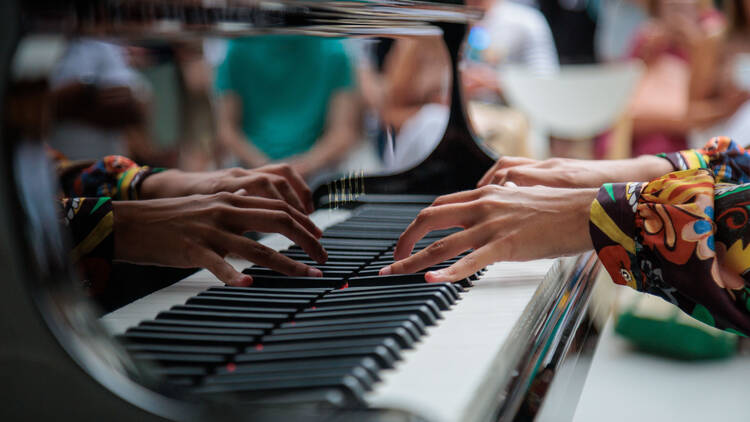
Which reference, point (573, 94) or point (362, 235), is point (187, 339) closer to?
point (362, 235)

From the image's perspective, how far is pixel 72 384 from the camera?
17.6 inches

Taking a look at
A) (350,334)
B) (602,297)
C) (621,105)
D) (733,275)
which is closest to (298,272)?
(350,334)

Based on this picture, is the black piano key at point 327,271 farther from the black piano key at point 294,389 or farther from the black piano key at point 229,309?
the black piano key at point 294,389

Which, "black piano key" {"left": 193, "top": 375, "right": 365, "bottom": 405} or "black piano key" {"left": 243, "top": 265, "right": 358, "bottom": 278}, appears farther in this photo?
"black piano key" {"left": 243, "top": 265, "right": 358, "bottom": 278}

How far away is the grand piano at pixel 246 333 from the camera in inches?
16.6

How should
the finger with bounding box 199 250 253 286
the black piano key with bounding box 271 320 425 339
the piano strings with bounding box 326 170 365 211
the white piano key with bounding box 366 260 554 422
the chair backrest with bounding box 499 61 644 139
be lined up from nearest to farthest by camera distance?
the white piano key with bounding box 366 260 554 422 < the black piano key with bounding box 271 320 425 339 < the finger with bounding box 199 250 253 286 < the piano strings with bounding box 326 170 365 211 < the chair backrest with bounding box 499 61 644 139

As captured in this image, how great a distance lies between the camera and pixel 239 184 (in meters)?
0.66

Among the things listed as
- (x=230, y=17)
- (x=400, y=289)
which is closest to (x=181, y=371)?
(x=400, y=289)

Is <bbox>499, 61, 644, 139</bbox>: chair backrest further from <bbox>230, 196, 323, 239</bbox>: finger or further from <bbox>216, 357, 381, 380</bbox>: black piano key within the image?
<bbox>216, 357, 381, 380</bbox>: black piano key

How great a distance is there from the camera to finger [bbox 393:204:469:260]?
70 cm

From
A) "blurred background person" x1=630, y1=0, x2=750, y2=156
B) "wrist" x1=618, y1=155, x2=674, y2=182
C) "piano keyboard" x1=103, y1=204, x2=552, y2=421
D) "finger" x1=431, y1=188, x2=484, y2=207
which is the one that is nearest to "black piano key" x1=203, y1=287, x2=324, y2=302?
"piano keyboard" x1=103, y1=204, x2=552, y2=421

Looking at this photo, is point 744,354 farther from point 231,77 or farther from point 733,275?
point 231,77

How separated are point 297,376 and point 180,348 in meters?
0.11

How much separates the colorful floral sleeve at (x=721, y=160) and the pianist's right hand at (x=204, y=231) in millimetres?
602
